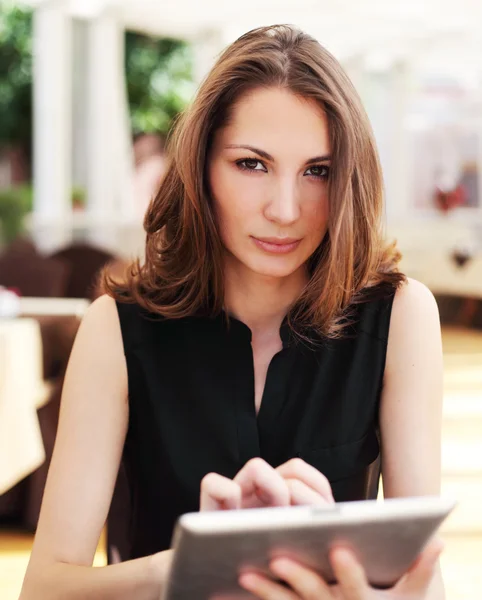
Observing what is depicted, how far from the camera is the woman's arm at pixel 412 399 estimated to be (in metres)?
1.23

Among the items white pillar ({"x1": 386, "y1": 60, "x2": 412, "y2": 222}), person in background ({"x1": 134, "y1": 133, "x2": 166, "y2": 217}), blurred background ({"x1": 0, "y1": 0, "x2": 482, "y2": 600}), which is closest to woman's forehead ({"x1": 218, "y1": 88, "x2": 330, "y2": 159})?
blurred background ({"x1": 0, "y1": 0, "x2": 482, "y2": 600})

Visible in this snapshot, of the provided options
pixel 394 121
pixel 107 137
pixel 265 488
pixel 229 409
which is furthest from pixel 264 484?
pixel 394 121

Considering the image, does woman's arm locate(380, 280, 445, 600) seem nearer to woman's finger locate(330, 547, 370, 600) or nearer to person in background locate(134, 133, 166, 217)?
woman's finger locate(330, 547, 370, 600)

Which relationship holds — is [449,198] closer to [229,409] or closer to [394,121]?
[394,121]

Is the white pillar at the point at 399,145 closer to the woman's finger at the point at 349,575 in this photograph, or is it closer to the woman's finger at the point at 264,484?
the woman's finger at the point at 264,484

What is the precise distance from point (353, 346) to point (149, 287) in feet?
1.03

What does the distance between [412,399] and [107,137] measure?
7234 millimetres

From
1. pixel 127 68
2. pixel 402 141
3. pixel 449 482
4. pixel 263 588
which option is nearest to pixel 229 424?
pixel 263 588

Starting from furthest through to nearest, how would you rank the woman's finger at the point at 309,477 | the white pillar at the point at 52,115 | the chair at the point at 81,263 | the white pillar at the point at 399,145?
1. the white pillar at the point at 399,145
2. the white pillar at the point at 52,115
3. the chair at the point at 81,263
4. the woman's finger at the point at 309,477

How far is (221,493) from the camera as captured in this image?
3.07 feet

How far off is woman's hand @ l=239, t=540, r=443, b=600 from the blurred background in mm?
1925

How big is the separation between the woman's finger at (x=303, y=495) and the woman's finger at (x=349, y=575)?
0.36 feet

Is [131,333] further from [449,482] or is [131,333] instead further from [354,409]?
[449,482]

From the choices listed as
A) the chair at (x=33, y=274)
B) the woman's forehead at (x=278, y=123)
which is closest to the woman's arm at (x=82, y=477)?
the woman's forehead at (x=278, y=123)
